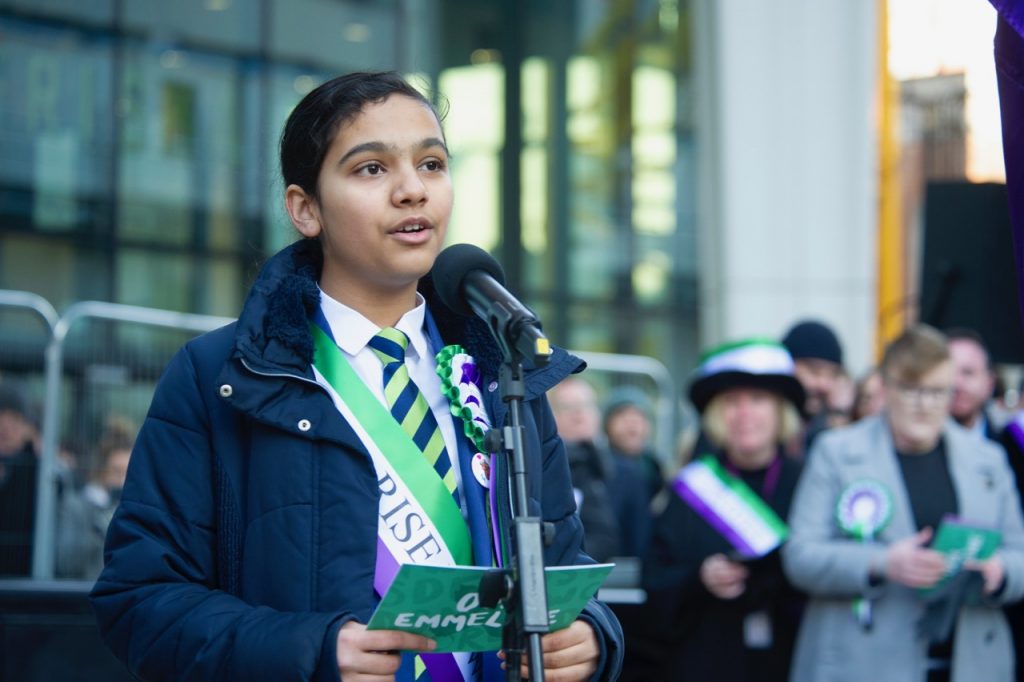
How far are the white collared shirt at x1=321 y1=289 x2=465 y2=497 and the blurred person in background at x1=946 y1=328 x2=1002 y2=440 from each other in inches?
176

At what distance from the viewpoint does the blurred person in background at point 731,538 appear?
5617mm

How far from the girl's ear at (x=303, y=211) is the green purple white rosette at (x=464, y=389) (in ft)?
1.11

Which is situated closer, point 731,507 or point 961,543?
point 961,543

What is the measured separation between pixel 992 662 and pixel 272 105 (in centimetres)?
1102

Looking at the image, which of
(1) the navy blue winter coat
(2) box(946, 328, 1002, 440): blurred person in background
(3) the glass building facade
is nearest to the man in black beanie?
(2) box(946, 328, 1002, 440): blurred person in background

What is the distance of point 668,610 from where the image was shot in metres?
5.68

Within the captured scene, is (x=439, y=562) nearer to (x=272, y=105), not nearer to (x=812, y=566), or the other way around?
(x=812, y=566)

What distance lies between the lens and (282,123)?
1041 cm

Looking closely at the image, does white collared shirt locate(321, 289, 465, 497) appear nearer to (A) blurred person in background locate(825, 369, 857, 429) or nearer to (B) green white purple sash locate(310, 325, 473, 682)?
(B) green white purple sash locate(310, 325, 473, 682)

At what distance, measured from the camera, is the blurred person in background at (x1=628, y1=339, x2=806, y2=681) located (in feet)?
18.4

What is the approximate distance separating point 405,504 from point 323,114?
736mm

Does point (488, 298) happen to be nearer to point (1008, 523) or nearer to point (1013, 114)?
point (1013, 114)

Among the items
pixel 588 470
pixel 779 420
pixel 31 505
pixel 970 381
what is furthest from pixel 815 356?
pixel 31 505

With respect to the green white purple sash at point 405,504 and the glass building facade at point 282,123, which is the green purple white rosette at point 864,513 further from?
the glass building facade at point 282,123
